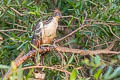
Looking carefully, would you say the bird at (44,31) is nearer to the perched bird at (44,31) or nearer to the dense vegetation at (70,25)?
the perched bird at (44,31)

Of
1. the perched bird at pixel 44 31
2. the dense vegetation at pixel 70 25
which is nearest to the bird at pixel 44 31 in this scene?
the perched bird at pixel 44 31

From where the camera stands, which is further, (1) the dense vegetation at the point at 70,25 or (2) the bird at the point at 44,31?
(1) the dense vegetation at the point at 70,25

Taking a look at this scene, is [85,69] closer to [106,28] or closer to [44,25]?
[106,28]

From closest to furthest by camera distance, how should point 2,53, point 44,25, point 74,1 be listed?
point 44,25
point 2,53
point 74,1

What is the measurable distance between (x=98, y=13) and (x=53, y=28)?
0.58 m

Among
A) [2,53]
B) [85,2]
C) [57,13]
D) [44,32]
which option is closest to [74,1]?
[85,2]

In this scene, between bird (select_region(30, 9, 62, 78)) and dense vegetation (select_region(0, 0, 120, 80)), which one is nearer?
bird (select_region(30, 9, 62, 78))

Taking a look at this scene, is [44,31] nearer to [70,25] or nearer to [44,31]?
[44,31]

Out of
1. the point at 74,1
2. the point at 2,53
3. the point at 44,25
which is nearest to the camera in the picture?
the point at 44,25

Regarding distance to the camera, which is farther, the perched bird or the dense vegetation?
the dense vegetation

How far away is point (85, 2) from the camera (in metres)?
3.35

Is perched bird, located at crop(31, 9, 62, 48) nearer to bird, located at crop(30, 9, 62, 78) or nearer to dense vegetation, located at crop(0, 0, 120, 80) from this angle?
bird, located at crop(30, 9, 62, 78)

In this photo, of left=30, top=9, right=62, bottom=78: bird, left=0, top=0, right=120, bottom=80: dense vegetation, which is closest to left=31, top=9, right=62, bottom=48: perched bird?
left=30, top=9, right=62, bottom=78: bird

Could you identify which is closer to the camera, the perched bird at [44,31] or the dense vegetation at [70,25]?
the perched bird at [44,31]
